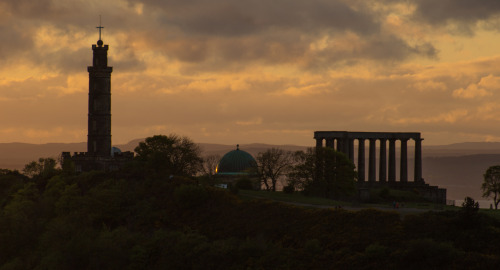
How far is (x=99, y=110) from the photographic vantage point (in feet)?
547

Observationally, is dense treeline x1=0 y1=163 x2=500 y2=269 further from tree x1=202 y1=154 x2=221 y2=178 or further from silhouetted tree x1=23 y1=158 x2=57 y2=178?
tree x1=202 y1=154 x2=221 y2=178

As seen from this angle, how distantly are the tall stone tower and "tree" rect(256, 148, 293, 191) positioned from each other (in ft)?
131

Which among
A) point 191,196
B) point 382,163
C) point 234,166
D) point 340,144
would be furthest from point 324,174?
point 234,166

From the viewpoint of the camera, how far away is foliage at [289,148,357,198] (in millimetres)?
134000

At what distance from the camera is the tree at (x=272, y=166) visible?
14500 centimetres

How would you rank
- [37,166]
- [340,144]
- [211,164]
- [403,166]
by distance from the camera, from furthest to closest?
[211,164], [37,166], [403,166], [340,144]

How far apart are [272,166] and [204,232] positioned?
4576cm

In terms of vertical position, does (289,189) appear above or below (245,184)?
below

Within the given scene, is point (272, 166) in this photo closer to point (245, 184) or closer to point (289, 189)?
point (245, 184)

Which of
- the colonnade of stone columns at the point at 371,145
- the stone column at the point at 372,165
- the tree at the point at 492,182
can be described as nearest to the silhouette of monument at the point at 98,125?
the colonnade of stone columns at the point at 371,145

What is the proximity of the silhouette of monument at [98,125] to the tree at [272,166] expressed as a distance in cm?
3774

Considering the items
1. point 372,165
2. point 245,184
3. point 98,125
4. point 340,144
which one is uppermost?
point 98,125

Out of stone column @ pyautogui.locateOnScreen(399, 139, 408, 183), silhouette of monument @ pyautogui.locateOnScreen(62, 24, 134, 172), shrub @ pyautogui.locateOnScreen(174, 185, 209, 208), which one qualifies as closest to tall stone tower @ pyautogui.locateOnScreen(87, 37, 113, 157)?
silhouette of monument @ pyautogui.locateOnScreen(62, 24, 134, 172)

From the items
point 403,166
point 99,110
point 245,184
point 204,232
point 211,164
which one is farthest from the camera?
point 211,164
